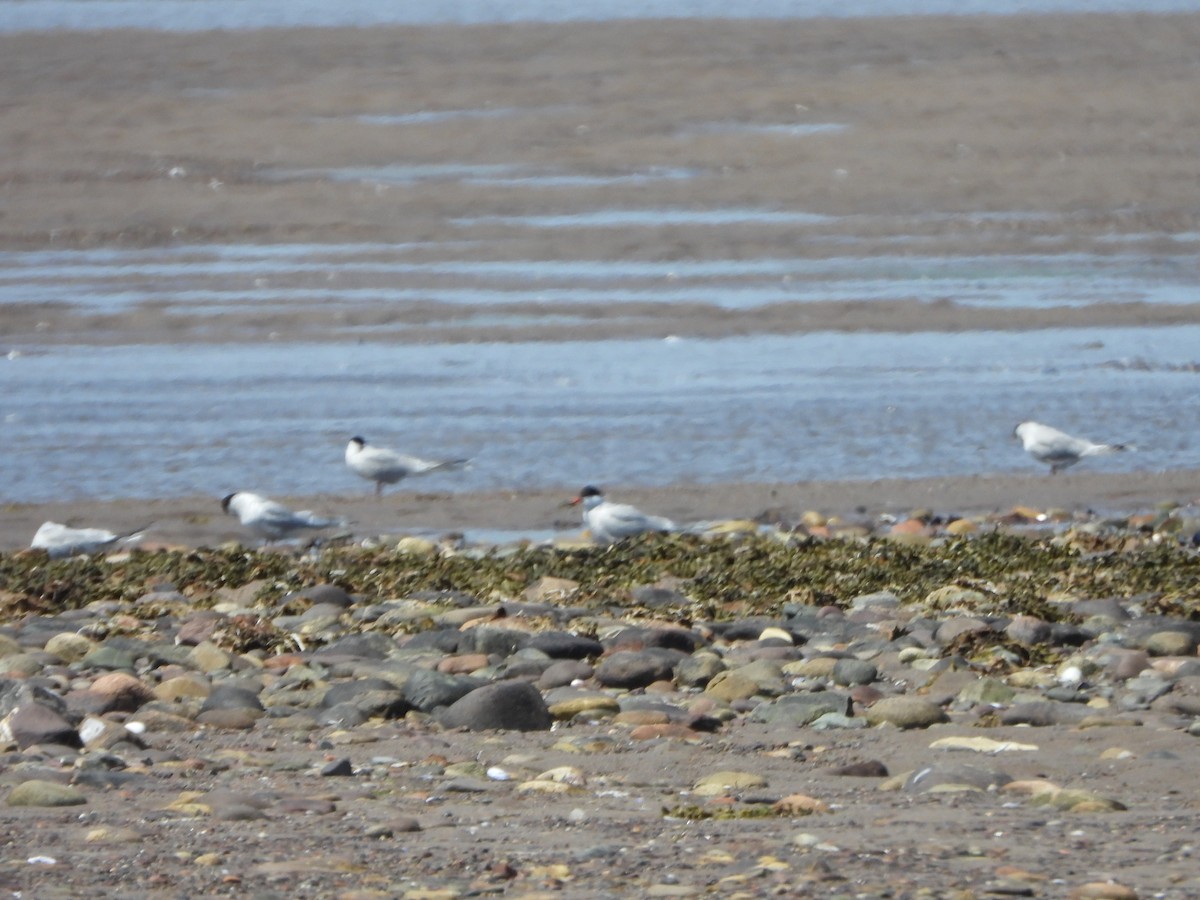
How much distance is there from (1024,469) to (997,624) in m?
4.37

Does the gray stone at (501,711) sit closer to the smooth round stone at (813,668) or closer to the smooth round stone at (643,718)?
the smooth round stone at (643,718)

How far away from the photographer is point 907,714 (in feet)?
16.5

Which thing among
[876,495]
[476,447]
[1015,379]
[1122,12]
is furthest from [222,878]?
[1122,12]

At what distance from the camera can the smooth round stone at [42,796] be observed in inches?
163

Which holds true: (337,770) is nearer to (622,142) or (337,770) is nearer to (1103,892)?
(1103,892)

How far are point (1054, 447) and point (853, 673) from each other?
4.54 m

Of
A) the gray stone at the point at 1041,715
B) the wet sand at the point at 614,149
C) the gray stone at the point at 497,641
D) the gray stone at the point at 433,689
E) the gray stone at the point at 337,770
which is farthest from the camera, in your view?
the wet sand at the point at 614,149

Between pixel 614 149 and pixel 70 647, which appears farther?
pixel 614 149

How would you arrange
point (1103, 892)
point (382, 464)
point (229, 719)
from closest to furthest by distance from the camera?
point (1103, 892) < point (229, 719) < point (382, 464)

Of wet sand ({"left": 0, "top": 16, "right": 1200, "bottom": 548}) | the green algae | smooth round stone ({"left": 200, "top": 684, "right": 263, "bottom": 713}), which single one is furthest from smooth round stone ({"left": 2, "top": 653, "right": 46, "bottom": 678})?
wet sand ({"left": 0, "top": 16, "right": 1200, "bottom": 548})

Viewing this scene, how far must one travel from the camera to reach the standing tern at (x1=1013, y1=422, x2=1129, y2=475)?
9.81m

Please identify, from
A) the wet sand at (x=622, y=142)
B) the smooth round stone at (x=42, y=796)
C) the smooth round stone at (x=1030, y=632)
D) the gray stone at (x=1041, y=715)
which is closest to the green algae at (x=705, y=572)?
the smooth round stone at (x=1030, y=632)

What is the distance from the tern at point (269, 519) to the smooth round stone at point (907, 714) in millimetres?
4191

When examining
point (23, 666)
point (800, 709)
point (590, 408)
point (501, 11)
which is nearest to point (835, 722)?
point (800, 709)
